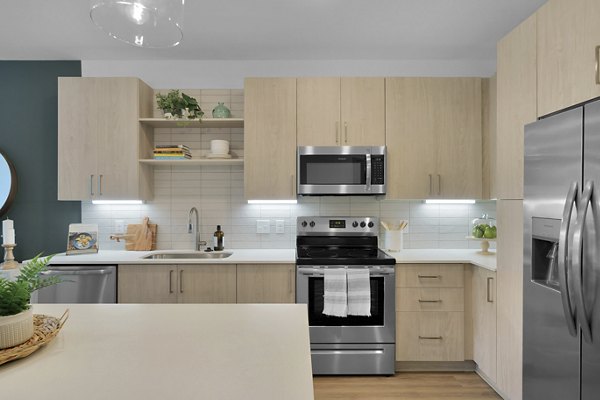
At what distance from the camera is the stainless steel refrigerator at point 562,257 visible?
4.56 ft

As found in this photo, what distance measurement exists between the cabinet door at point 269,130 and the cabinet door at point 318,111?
0.24 feet

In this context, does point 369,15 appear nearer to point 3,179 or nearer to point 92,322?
point 92,322

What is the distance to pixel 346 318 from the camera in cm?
271

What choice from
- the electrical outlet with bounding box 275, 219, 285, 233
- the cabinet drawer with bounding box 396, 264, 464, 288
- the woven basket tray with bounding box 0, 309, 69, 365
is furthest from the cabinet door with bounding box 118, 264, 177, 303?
the cabinet drawer with bounding box 396, 264, 464, 288

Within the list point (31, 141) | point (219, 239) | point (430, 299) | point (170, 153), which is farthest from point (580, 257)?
point (31, 141)

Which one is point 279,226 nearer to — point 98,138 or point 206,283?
point 206,283

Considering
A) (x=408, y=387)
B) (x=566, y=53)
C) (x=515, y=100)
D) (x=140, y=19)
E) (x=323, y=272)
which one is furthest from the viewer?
(x=323, y=272)

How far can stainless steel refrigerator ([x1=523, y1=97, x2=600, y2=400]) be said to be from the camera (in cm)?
139

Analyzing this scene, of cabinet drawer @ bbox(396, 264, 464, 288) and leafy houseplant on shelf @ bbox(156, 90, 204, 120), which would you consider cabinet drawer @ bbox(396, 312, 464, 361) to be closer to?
cabinet drawer @ bbox(396, 264, 464, 288)

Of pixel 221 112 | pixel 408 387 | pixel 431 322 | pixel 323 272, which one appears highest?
pixel 221 112

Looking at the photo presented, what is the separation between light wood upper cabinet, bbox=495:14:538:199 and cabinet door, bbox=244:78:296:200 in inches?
58.5

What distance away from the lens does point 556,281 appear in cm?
165

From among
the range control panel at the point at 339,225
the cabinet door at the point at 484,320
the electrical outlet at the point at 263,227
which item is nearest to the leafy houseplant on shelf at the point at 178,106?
the electrical outlet at the point at 263,227

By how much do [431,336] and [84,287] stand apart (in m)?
2.61
